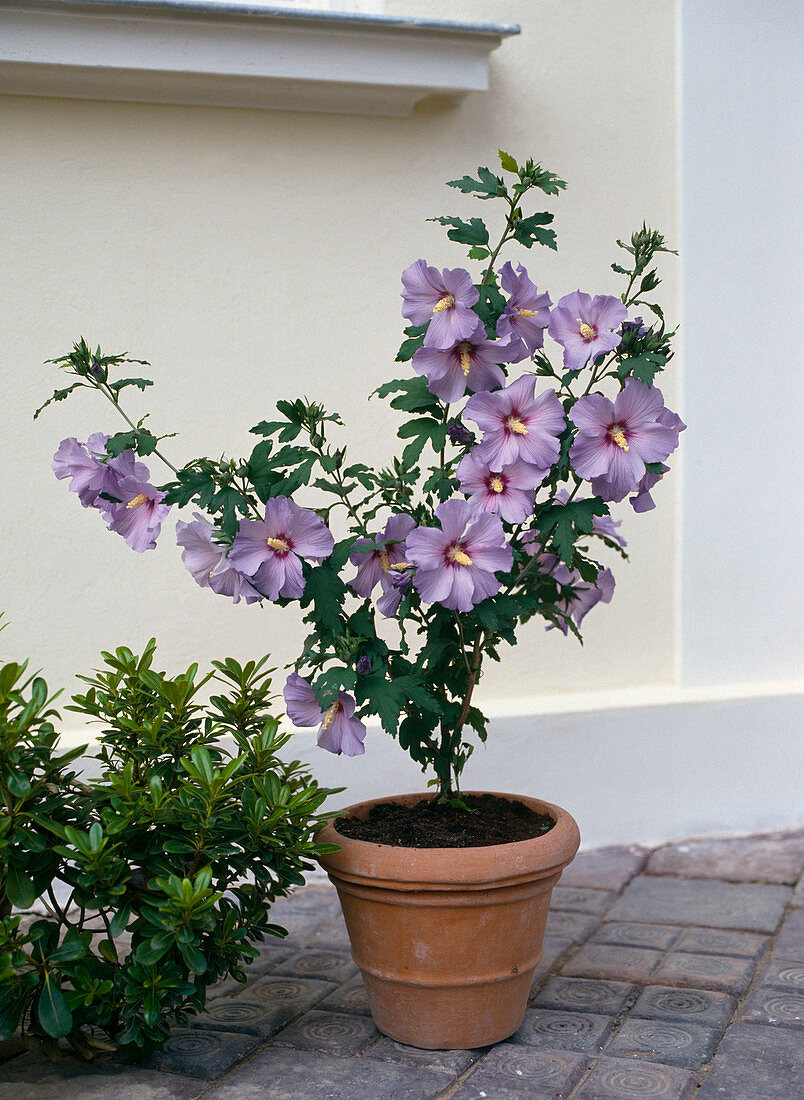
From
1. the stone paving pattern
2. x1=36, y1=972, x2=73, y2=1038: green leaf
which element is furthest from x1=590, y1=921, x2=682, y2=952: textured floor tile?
x1=36, y1=972, x2=73, y2=1038: green leaf

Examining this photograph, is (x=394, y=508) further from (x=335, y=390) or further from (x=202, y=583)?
(x=335, y=390)

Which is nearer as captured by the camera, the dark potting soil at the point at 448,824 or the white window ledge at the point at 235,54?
the dark potting soil at the point at 448,824

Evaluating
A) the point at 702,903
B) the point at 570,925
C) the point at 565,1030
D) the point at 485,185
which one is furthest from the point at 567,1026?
the point at 485,185

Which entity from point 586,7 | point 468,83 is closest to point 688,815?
point 468,83

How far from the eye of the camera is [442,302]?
1.86 m

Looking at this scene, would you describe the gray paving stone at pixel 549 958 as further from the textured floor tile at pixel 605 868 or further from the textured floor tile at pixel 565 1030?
the textured floor tile at pixel 605 868

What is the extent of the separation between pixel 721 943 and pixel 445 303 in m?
1.65

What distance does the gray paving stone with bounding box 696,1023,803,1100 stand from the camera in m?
1.86

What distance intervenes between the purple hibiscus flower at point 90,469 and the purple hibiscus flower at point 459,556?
528 millimetres

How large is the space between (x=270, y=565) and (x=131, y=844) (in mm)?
Result: 569

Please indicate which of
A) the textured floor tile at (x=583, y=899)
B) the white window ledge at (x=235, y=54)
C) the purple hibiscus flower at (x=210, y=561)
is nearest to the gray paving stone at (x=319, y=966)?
the textured floor tile at (x=583, y=899)

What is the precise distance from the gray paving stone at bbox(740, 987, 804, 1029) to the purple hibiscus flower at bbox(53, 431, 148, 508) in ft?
5.23

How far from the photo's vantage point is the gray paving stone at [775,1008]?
212 centimetres

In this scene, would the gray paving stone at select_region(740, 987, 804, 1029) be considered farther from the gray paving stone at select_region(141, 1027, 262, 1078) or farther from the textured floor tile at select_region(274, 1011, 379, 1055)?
the gray paving stone at select_region(141, 1027, 262, 1078)
